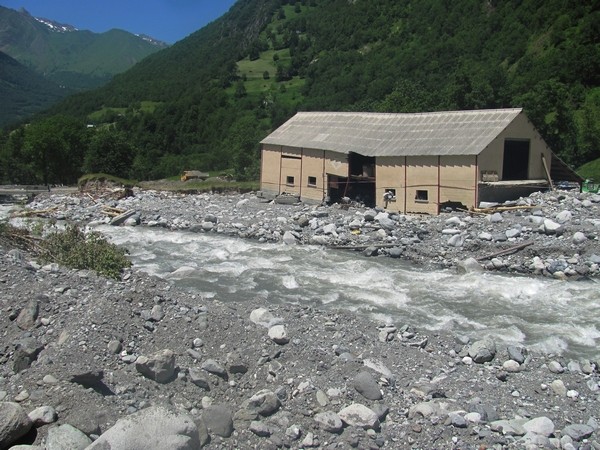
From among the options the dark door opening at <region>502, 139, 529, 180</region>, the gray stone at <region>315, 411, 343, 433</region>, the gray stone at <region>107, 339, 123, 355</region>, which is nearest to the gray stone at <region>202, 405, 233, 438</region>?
the gray stone at <region>315, 411, 343, 433</region>

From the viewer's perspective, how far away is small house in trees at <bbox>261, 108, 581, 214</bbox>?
26.5 meters

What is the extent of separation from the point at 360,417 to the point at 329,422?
1.69 ft

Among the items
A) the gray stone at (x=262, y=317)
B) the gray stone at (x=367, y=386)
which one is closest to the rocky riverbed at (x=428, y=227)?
the gray stone at (x=262, y=317)

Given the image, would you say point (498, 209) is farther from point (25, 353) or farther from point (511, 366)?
point (25, 353)

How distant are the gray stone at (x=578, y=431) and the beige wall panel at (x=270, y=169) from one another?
25866mm

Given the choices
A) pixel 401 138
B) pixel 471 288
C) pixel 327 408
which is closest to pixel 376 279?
pixel 471 288

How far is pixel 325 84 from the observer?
317 ft

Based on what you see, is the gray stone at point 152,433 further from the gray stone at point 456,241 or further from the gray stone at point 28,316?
the gray stone at point 456,241

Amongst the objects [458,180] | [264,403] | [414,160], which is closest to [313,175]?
[414,160]

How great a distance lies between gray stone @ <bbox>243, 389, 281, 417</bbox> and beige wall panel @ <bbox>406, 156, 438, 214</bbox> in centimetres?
1853

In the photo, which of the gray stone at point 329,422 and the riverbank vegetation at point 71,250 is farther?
the riverbank vegetation at point 71,250

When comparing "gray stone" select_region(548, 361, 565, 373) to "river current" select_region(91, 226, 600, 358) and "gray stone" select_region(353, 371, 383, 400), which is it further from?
"gray stone" select_region(353, 371, 383, 400)

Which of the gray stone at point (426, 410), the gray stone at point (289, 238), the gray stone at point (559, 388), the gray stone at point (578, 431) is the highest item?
the gray stone at point (289, 238)

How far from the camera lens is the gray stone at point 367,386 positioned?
10.1 metres
